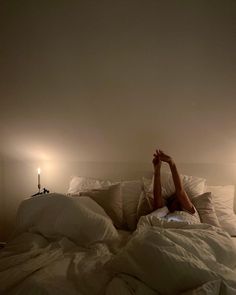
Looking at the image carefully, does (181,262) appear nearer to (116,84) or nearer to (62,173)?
(116,84)

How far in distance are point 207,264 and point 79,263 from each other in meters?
0.63

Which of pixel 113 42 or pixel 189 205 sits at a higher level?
pixel 113 42

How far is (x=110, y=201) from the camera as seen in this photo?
2211mm

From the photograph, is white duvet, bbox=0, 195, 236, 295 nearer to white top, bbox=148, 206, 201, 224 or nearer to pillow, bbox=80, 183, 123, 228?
white top, bbox=148, 206, 201, 224

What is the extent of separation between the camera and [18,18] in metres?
2.18

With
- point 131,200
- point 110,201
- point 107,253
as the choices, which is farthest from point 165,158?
point 107,253

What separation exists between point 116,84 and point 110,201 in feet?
3.42

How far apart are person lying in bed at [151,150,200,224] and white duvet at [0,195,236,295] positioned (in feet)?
1.08

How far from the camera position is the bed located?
105cm

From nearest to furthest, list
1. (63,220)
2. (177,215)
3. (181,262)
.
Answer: (181,262) < (63,220) < (177,215)

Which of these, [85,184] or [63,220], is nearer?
[63,220]

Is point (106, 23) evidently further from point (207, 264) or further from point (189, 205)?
point (207, 264)

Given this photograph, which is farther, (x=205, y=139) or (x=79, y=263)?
(x=205, y=139)

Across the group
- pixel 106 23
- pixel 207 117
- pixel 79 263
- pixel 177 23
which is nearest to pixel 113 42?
pixel 106 23
